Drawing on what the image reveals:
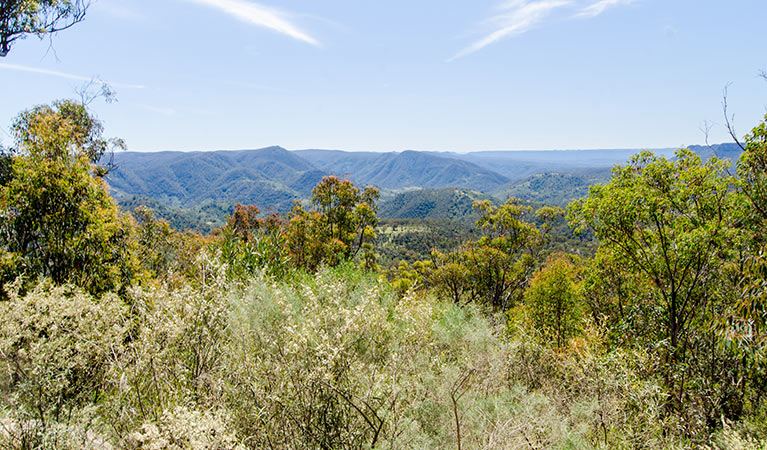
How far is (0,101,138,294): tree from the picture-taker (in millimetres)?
8289

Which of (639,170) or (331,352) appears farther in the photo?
(639,170)

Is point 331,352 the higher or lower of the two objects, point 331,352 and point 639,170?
the lower

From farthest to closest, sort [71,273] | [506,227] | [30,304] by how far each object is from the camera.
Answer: [506,227]
[71,273]
[30,304]

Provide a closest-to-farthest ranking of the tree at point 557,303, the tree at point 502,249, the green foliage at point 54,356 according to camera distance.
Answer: the green foliage at point 54,356, the tree at point 557,303, the tree at point 502,249

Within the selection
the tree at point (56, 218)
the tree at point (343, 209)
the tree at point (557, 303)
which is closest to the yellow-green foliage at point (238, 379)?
the tree at point (56, 218)

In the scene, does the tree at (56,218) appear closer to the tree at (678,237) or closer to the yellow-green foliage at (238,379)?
the yellow-green foliage at (238,379)

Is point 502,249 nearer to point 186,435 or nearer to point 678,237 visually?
point 678,237

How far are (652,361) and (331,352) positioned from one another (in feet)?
36.2

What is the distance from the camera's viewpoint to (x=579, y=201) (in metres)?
13.2

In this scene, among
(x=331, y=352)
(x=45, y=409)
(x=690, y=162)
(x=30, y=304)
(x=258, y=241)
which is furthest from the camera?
(x=258, y=241)

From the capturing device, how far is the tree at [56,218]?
8.29 meters

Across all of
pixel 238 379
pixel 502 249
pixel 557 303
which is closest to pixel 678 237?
pixel 557 303

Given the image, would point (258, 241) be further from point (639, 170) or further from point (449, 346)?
point (639, 170)

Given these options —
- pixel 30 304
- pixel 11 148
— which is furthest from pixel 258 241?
pixel 11 148
